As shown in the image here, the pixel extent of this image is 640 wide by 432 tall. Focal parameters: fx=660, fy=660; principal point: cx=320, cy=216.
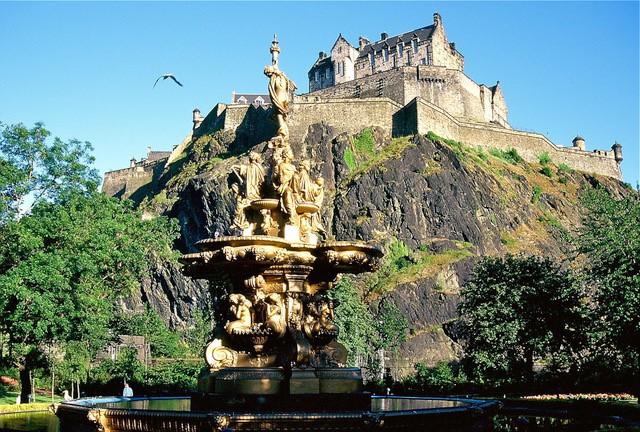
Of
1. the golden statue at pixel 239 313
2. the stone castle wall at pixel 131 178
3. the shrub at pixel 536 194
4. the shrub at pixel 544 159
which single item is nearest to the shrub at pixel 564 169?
the shrub at pixel 544 159

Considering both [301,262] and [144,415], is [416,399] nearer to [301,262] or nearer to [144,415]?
[301,262]

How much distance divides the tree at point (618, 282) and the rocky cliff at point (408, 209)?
1085 inches

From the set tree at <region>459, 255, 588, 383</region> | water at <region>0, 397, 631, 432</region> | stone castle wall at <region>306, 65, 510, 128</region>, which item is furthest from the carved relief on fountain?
stone castle wall at <region>306, 65, 510, 128</region>

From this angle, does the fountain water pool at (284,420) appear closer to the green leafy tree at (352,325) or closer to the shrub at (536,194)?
the green leafy tree at (352,325)

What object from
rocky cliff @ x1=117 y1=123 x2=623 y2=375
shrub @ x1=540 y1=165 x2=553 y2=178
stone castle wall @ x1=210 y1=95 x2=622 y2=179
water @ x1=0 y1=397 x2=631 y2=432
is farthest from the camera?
shrub @ x1=540 y1=165 x2=553 y2=178

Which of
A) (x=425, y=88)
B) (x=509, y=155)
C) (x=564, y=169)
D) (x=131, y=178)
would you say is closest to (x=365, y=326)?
(x=425, y=88)

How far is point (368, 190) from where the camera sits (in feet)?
226

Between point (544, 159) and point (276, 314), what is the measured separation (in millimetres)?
81243

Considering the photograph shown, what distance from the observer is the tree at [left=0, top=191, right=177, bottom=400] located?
25.4 metres

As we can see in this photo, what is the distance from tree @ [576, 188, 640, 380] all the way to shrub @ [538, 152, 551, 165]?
57.6m

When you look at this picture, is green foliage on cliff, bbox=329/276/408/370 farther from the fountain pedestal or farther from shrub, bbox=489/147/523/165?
shrub, bbox=489/147/523/165

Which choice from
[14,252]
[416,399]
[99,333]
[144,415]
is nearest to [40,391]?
[99,333]

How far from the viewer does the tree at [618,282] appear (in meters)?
24.6

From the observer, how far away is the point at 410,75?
84.4 metres
